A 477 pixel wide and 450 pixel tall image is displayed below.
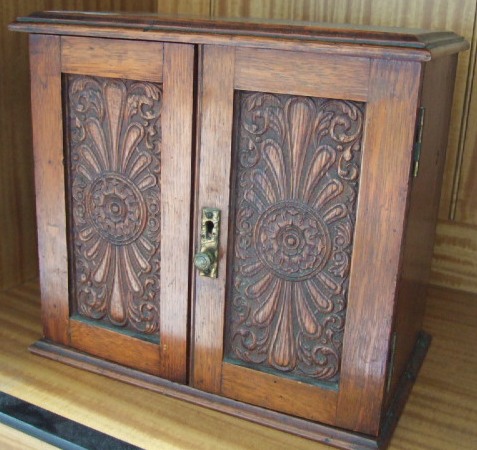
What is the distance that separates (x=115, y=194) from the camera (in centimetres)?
91

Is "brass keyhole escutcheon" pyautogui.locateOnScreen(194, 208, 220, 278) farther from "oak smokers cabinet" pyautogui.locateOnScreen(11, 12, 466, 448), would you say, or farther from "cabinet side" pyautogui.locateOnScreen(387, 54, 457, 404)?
"cabinet side" pyautogui.locateOnScreen(387, 54, 457, 404)

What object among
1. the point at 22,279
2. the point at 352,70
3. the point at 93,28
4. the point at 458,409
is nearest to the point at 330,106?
the point at 352,70

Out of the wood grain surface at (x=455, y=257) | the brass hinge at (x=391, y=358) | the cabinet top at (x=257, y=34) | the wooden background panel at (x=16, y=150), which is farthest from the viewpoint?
the wood grain surface at (x=455, y=257)

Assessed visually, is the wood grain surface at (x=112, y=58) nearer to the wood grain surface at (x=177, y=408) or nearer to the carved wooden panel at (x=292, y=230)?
the carved wooden panel at (x=292, y=230)

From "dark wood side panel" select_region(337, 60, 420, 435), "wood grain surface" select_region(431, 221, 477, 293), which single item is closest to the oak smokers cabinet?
"dark wood side panel" select_region(337, 60, 420, 435)

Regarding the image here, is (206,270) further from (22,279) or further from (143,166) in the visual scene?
(22,279)

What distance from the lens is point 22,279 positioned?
123cm

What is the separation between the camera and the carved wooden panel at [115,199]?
873 mm

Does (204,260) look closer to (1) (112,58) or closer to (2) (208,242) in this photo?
(2) (208,242)

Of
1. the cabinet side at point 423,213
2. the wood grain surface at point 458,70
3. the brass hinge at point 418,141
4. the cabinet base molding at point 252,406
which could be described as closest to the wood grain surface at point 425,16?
the wood grain surface at point 458,70

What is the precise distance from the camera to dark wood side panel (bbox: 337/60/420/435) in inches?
28.6

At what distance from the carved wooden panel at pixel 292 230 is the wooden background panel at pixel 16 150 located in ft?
1.65

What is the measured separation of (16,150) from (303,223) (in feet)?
1.96

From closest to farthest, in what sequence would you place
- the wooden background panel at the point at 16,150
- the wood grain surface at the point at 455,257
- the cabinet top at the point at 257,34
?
the cabinet top at the point at 257,34 → the wooden background panel at the point at 16,150 → the wood grain surface at the point at 455,257
